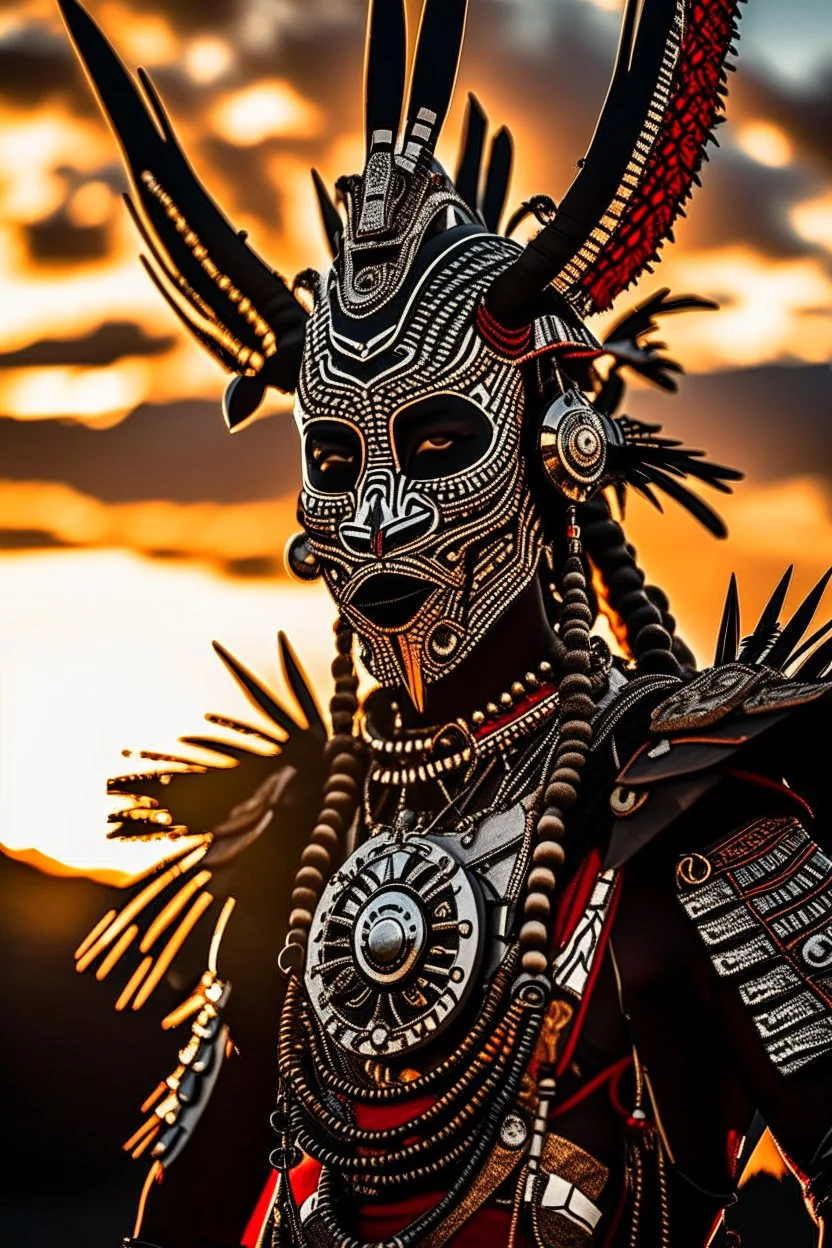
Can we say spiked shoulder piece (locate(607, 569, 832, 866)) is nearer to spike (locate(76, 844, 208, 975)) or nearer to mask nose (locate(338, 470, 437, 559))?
mask nose (locate(338, 470, 437, 559))

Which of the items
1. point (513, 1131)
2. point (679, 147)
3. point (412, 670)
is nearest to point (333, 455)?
point (412, 670)

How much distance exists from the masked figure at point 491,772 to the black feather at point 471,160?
45 cm

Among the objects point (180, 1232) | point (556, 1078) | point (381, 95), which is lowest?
point (180, 1232)

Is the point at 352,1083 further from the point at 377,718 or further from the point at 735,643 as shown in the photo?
the point at 735,643

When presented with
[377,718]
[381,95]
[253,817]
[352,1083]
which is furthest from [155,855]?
[381,95]

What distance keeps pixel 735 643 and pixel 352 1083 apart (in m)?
1.64

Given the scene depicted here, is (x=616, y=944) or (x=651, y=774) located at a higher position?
(x=651, y=774)

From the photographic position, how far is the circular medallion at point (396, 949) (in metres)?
4.64

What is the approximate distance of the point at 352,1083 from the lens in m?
4.76

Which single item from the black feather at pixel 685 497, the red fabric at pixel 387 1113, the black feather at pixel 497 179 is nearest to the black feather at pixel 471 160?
the black feather at pixel 497 179

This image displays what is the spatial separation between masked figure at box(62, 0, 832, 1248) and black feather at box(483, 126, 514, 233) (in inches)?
20.2

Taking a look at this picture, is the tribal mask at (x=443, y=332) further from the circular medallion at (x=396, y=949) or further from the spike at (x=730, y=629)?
the circular medallion at (x=396, y=949)

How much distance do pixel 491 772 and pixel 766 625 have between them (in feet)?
2.82

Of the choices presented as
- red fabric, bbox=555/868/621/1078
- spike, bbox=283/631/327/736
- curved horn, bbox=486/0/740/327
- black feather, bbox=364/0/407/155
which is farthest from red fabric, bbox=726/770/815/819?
black feather, bbox=364/0/407/155
